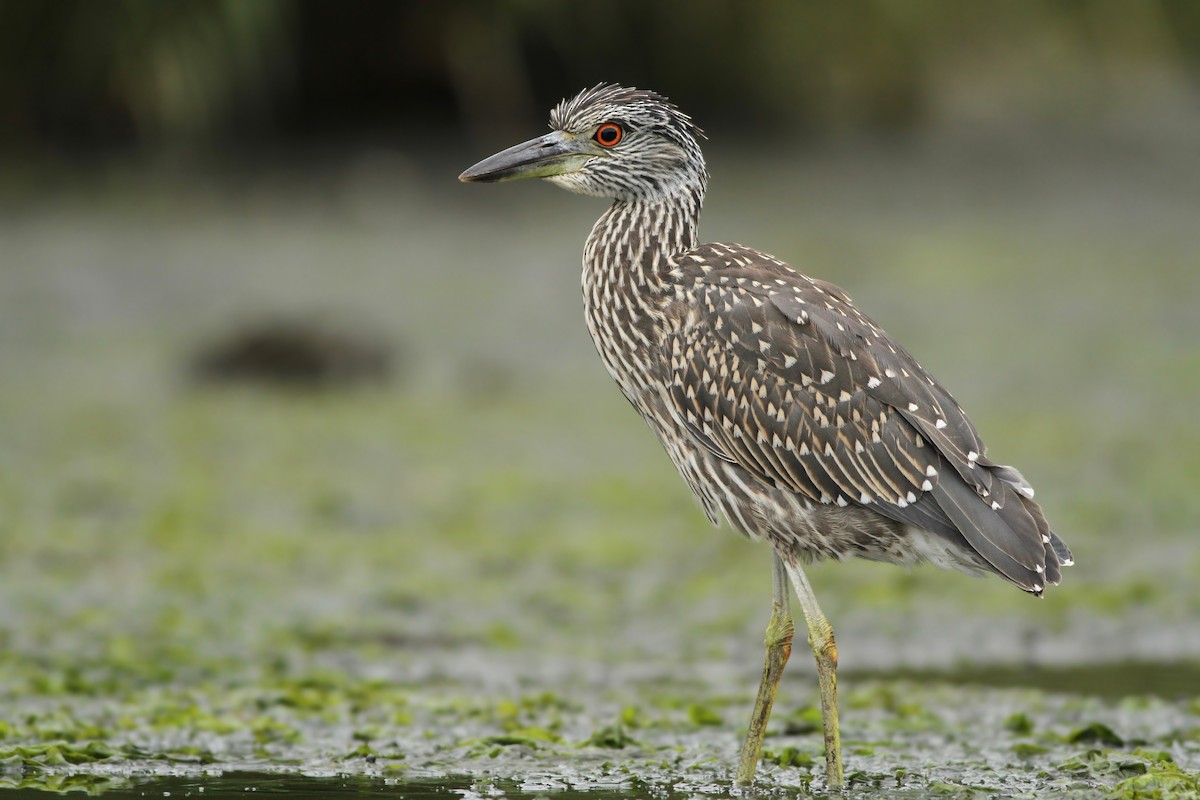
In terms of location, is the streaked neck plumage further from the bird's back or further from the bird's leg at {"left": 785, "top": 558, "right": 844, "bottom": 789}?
the bird's leg at {"left": 785, "top": 558, "right": 844, "bottom": 789}

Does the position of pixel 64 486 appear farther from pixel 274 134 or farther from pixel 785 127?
pixel 785 127

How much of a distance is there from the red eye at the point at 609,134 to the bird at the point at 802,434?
1.28 feet

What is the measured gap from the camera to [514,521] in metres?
10.6

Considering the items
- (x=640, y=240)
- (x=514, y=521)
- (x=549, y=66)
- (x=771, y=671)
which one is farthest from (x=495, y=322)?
(x=771, y=671)

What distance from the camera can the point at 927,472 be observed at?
6215 millimetres

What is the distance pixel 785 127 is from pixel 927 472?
12.0 meters

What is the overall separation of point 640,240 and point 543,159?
49 centimetres

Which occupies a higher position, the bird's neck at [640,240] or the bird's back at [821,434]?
the bird's neck at [640,240]

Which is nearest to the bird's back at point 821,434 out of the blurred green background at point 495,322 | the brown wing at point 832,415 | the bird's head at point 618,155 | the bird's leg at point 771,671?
the brown wing at point 832,415

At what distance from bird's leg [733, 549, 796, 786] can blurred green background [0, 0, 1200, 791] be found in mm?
1761

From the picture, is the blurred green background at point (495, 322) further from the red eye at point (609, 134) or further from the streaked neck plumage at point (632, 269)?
the red eye at point (609, 134)

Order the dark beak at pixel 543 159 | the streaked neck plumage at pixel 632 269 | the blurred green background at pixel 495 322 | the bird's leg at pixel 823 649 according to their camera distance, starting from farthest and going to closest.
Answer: the blurred green background at pixel 495 322 < the dark beak at pixel 543 159 < the streaked neck plumage at pixel 632 269 < the bird's leg at pixel 823 649

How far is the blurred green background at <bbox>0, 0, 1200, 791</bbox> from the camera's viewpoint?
29.9 feet

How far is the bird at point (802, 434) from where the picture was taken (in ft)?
20.4
